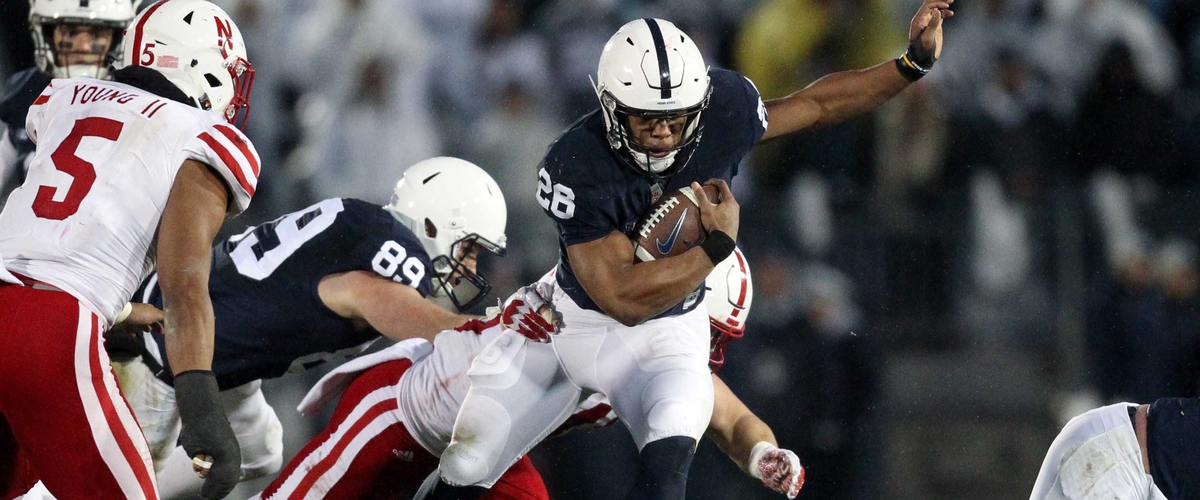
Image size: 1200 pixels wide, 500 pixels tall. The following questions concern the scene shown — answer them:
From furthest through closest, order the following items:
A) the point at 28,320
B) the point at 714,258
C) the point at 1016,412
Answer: the point at 1016,412
the point at 714,258
the point at 28,320

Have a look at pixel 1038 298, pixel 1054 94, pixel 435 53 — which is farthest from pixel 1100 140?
pixel 435 53

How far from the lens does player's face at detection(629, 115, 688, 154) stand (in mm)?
3186

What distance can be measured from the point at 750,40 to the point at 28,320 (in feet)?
14.1

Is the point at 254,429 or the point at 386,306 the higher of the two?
the point at 386,306

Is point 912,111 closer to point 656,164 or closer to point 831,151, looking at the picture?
point 831,151

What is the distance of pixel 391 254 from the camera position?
146 inches

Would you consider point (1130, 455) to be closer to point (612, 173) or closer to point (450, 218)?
point (612, 173)

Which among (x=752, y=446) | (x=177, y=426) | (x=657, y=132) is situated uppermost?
(x=657, y=132)

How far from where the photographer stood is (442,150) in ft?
19.8

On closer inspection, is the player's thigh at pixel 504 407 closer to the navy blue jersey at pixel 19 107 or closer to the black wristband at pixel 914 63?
the black wristband at pixel 914 63

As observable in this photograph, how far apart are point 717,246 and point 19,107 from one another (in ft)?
8.62

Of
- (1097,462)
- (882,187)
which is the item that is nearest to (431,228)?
(1097,462)

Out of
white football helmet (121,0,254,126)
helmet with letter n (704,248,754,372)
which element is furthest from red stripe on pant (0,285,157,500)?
helmet with letter n (704,248,754,372)

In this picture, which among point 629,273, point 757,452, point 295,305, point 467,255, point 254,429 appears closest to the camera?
point 629,273
